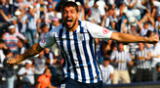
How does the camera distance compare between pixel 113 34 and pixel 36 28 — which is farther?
pixel 36 28

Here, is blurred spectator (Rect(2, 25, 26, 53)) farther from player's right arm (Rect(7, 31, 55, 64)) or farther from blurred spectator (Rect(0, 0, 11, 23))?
player's right arm (Rect(7, 31, 55, 64))

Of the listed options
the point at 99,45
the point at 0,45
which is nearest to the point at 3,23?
the point at 0,45

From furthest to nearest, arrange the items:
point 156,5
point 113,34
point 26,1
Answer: point 156,5, point 26,1, point 113,34

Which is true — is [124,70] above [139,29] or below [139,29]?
below

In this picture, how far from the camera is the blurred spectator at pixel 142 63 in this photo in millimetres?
12595

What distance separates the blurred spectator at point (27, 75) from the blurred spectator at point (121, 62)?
2.57 meters

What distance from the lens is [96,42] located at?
11.0 meters

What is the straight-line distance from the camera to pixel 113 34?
17.1 feet

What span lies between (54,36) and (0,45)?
6349mm

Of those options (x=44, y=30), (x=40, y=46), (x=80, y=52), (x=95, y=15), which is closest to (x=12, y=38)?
(x=44, y=30)

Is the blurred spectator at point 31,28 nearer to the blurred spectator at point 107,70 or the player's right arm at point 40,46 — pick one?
the blurred spectator at point 107,70

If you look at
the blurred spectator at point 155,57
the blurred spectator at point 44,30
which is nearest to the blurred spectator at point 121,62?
the blurred spectator at point 155,57

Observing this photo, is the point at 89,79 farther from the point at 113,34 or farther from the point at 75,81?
the point at 113,34

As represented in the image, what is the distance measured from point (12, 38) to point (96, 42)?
8.64 ft
